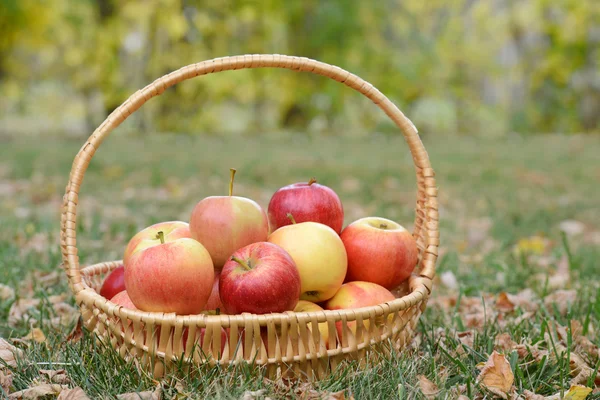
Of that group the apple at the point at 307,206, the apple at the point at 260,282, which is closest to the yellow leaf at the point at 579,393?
the apple at the point at 260,282

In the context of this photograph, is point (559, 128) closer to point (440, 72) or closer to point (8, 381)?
point (440, 72)

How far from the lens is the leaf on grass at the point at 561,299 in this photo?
2.40 meters

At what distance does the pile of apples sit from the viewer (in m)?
1.71

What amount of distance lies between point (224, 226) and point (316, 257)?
290 mm

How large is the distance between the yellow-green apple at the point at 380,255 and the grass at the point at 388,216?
0.71ft

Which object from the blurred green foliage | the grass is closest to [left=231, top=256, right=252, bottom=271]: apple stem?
the grass

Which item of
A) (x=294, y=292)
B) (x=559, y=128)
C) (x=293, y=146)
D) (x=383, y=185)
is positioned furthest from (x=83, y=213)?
(x=559, y=128)

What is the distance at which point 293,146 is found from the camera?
9953 mm

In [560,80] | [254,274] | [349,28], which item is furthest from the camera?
[560,80]

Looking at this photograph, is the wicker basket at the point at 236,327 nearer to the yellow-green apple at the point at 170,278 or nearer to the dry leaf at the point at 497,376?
A: the yellow-green apple at the point at 170,278

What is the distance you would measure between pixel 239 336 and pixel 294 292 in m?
0.19

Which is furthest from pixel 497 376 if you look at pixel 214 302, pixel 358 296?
pixel 214 302

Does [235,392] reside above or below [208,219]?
below

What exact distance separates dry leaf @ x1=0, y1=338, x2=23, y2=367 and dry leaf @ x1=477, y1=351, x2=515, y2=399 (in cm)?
128
